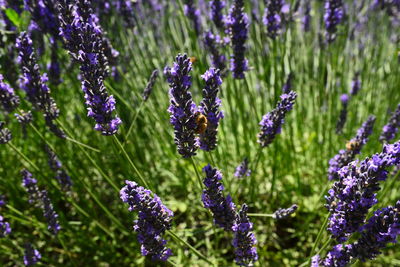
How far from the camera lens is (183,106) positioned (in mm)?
1363

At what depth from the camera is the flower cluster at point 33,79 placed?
1635 millimetres

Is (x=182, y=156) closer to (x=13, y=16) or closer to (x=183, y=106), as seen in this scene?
(x=183, y=106)

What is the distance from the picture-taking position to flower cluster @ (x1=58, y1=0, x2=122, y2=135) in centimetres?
137

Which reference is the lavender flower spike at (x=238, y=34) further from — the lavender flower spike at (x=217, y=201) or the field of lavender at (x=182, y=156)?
the lavender flower spike at (x=217, y=201)

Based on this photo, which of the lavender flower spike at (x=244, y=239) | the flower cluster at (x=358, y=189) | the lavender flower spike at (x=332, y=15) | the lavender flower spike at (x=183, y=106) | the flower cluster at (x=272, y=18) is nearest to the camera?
the flower cluster at (x=358, y=189)

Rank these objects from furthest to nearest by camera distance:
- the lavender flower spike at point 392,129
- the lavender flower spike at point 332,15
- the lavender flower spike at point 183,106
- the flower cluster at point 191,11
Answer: the flower cluster at point 191,11
the lavender flower spike at point 332,15
the lavender flower spike at point 392,129
the lavender flower spike at point 183,106

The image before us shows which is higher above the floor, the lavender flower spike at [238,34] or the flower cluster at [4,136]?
the lavender flower spike at [238,34]

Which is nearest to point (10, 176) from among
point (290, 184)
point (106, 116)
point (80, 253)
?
point (80, 253)

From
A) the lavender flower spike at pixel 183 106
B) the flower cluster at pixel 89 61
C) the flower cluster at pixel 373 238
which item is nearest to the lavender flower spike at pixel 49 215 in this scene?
the flower cluster at pixel 89 61

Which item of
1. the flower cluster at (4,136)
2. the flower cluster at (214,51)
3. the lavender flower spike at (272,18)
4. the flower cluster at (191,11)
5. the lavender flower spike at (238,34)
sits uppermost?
the flower cluster at (191,11)

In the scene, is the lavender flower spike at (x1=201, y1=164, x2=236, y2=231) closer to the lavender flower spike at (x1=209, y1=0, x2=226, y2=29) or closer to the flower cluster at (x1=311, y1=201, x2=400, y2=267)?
the flower cluster at (x1=311, y1=201, x2=400, y2=267)

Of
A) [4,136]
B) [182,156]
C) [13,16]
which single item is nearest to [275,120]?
[182,156]

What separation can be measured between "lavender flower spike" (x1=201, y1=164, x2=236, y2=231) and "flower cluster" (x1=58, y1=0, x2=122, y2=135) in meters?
0.44

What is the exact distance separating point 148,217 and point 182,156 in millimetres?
315
